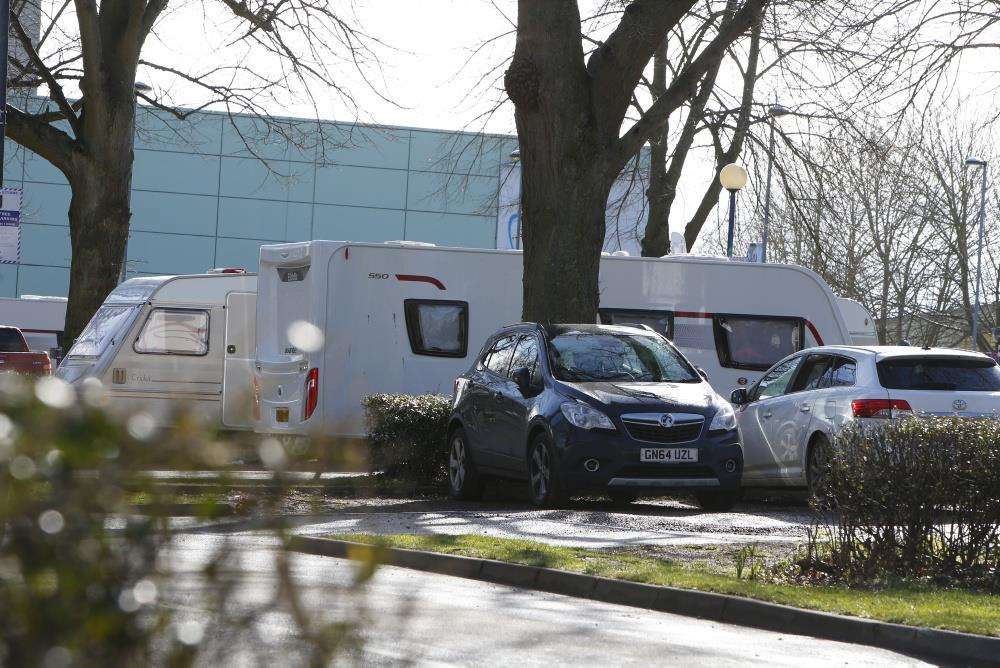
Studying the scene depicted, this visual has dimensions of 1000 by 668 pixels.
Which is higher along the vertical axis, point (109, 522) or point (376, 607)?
point (109, 522)

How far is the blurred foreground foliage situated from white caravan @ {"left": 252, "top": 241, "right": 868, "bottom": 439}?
15913mm

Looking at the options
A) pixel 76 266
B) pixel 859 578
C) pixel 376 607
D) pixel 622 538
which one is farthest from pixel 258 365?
pixel 376 607

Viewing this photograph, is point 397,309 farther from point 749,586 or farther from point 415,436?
point 749,586

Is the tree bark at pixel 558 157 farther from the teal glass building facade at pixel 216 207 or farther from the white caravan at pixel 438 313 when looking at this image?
the teal glass building facade at pixel 216 207

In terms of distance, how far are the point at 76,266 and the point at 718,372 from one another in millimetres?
9147

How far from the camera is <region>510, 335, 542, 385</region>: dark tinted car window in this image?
1414 centimetres

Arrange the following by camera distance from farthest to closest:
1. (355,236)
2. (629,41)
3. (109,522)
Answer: (355,236) → (629,41) → (109,522)

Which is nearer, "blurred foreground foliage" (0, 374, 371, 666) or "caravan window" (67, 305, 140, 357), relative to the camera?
"blurred foreground foliage" (0, 374, 371, 666)

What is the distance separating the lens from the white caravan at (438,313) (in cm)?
1920

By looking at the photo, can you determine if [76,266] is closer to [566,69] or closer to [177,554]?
[566,69]

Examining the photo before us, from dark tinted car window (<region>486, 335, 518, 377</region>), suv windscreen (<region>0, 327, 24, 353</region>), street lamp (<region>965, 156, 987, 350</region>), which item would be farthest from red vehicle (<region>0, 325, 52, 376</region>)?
street lamp (<region>965, 156, 987, 350</region>)

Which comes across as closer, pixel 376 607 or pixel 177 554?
pixel 177 554

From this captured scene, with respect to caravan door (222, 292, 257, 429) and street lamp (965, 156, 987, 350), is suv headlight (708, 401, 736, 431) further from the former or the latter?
street lamp (965, 156, 987, 350)

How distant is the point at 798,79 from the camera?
63.6 feet
